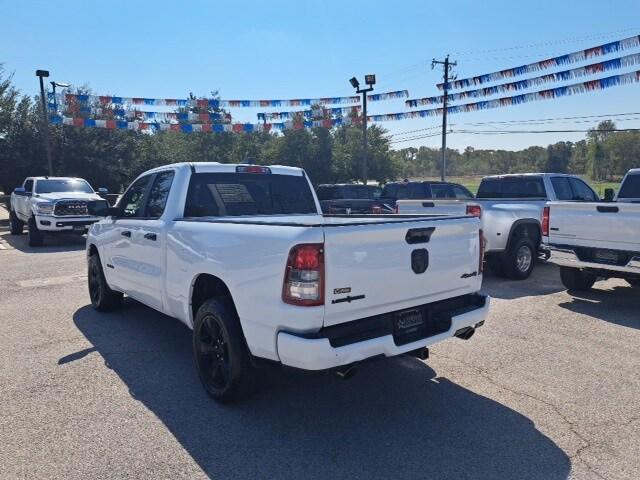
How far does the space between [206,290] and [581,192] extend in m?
9.19

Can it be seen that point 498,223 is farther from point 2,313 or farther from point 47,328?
point 2,313

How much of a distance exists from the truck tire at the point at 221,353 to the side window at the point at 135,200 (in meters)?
2.04

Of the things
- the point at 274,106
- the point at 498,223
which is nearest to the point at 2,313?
the point at 498,223

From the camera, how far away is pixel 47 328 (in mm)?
5910

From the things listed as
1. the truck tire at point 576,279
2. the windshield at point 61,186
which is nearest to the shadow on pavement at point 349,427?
the truck tire at point 576,279

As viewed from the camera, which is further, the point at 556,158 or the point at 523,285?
the point at 556,158

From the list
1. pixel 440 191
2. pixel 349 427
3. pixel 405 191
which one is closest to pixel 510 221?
pixel 440 191

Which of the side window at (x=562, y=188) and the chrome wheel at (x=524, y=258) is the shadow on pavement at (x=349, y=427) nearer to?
the chrome wheel at (x=524, y=258)

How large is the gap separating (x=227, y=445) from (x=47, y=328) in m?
3.78

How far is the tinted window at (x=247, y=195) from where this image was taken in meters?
4.83

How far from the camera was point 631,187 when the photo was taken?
8.33 m

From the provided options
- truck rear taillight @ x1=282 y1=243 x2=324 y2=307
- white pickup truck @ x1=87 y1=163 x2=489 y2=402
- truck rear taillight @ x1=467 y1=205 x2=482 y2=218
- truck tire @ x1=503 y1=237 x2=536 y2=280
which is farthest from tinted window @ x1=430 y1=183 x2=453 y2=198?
truck rear taillight @ x1=282 y1=243 x2=324 y2=307

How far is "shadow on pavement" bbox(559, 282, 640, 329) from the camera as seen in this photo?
6219mm

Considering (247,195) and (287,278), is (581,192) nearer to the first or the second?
(247,195)
